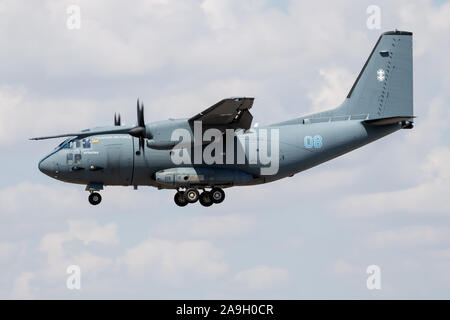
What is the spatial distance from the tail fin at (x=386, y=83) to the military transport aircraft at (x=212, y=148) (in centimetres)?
8

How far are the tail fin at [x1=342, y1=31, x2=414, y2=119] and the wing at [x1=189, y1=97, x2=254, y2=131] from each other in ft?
21.4

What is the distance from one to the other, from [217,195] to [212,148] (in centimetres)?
255

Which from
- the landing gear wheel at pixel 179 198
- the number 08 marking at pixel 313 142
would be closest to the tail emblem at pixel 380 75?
the number 08 marking at pixel 313 142

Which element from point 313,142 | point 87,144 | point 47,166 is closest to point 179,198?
point 87,144

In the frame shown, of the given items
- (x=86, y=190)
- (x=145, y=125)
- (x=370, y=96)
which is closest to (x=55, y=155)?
(x=86, y=190)

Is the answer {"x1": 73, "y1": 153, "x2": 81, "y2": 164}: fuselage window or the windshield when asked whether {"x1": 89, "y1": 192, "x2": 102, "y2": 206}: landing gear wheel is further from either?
the windshield

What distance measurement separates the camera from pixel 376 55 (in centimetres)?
4666

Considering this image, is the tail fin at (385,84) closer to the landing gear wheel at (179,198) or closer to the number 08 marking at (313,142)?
the number 08 marking at (313,142)

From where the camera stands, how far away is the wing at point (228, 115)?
3981 centimetres

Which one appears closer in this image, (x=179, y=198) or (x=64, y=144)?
(x=64, y=144)

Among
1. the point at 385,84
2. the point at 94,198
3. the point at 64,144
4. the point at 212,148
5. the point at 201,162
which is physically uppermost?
the point at 385,84

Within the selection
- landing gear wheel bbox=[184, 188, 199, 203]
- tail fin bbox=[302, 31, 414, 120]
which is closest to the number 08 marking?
tail fin bbox=[302, 31, 414, 120]

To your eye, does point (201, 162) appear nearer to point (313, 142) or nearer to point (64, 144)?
point (313, 142)

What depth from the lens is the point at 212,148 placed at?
43.1 m
